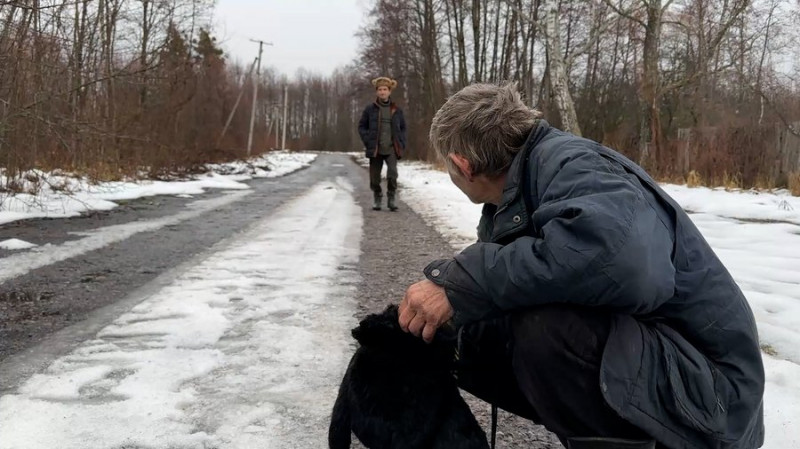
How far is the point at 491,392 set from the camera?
6.17ft

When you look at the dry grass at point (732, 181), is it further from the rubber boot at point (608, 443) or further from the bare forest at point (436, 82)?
the rubber boot at point (608, 443)

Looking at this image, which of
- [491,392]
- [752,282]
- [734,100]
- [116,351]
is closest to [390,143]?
[752,282]

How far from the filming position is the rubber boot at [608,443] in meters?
1.39

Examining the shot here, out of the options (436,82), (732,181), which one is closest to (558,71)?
(732,181)

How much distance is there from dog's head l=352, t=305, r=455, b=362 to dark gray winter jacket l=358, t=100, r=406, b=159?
7.17m

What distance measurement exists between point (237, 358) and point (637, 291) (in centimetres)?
199

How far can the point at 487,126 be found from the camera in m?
1.72

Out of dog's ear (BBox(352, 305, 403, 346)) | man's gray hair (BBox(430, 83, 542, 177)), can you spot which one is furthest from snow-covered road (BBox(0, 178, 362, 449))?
man's gray hair (BBox(430, 83, 542, 177))

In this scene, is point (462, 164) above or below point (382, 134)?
below

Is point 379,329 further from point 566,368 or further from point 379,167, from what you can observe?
point 379,167

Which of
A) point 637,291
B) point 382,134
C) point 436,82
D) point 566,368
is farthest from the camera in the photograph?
point 436,82

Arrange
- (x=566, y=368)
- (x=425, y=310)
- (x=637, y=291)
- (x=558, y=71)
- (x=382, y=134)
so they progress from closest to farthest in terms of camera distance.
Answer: (x=637, y=291) → (x=566, y=368) → (x=425, y=310) → (x=382, y=134) → (x=558, y=71)

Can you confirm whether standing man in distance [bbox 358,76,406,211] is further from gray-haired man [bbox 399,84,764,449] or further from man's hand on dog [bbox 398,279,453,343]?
gray-haired man [bbox 399,84,764,449]

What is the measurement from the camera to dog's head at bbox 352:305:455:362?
1.76 metres
